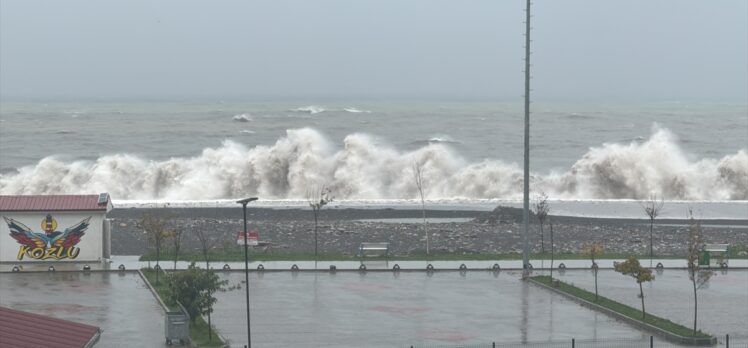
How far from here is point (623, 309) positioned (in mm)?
28812

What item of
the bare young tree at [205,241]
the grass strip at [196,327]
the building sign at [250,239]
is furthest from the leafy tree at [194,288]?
the building sign at [250,239]

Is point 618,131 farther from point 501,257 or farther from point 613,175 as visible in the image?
point 501,257

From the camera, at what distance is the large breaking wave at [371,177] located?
69.2m

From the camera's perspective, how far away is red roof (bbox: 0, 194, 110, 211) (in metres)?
35.8

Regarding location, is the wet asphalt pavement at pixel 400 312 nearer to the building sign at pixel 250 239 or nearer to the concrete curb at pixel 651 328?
the concrete curb at pixel 651 328

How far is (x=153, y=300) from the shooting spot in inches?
1181

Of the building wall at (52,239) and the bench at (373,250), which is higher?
the building wall at (52,239)

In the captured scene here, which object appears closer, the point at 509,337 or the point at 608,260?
the point at 509,337

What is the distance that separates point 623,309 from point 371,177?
45.3m

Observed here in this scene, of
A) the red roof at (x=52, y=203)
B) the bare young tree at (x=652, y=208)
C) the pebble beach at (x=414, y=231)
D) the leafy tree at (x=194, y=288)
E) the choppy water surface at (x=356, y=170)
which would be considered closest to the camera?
the leafy tree at (x=194, y=288)

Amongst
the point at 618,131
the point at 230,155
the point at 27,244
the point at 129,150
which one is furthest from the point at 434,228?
the point at 618,131

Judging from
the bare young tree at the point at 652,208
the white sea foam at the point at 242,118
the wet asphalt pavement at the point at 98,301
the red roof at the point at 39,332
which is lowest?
the wet asphalt pavement at the point at 98,301

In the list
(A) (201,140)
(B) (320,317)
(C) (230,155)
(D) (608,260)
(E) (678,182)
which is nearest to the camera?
(B) (320,317)

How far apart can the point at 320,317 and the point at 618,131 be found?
109m
